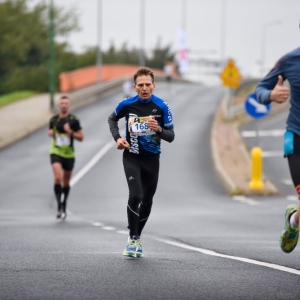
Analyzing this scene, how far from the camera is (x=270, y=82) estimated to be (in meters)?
7.97

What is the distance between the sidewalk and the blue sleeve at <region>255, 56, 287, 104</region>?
19.1 metres

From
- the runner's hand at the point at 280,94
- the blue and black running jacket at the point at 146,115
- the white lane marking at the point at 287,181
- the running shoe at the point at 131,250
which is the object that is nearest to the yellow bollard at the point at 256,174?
the white lane marking at the point at 287,181

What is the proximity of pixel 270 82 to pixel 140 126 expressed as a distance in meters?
2.66

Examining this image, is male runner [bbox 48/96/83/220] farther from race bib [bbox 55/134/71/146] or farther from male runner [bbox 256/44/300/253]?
male runner [bbox 256/44/300/253]

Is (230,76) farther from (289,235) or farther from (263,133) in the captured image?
(289,235)

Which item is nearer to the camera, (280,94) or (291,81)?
(280,94)

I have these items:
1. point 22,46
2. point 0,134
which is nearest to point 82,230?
point 0,134

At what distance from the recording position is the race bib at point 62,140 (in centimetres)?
1783

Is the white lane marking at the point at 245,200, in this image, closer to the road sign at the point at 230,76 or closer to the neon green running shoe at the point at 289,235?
the road sign at the point at 230,76

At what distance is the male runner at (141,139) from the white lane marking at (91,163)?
60.0 feet

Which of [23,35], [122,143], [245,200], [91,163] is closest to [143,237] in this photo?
[122,143]

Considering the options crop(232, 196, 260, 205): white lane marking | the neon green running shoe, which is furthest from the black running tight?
crop(232, 196, 260, 205): white lane marking

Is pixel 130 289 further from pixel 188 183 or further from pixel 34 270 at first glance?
pixel 188 183

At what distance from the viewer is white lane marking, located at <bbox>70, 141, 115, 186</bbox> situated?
1182 inches
